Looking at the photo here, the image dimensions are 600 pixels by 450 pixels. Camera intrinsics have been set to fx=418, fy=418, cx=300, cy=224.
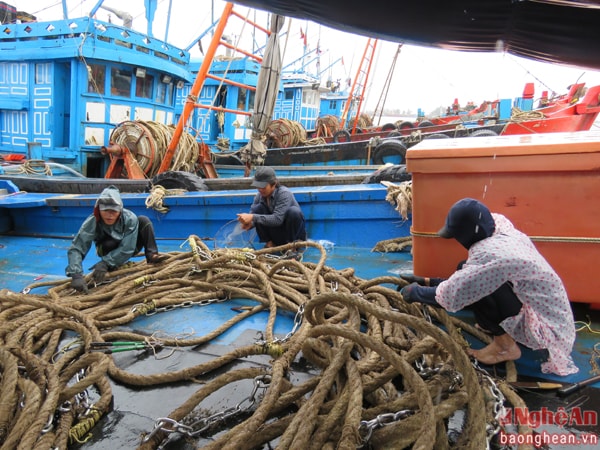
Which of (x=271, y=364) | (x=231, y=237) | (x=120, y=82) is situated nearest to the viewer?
(x=271, y=364)

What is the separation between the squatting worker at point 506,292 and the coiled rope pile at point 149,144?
596cm

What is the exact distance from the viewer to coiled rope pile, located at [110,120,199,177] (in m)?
7.26

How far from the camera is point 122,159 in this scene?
7.68 meters

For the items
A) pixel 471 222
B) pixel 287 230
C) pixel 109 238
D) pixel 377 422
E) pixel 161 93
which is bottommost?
pixel 377 422

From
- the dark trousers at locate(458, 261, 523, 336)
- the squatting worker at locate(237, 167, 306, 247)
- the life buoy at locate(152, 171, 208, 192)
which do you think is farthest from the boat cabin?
the dark trousers at locate(458, 261, 523, 336)

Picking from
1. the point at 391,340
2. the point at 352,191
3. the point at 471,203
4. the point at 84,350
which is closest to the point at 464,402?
the point at 391,340

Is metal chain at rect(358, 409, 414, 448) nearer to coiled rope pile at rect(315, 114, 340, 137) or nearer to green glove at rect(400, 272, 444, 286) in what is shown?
green glove at rect(400, 272, 444, 286)

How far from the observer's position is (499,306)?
209 centimetres

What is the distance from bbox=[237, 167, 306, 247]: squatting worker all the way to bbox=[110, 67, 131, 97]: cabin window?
6388 mm

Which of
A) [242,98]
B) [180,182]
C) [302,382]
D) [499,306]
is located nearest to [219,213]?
[180,182]

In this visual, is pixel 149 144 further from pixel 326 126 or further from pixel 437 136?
pixel 326 126

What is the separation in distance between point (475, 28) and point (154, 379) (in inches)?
89.2

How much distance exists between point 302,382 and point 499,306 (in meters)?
1.06

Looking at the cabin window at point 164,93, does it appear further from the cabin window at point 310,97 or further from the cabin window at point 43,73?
the cabin window at point 310,97
